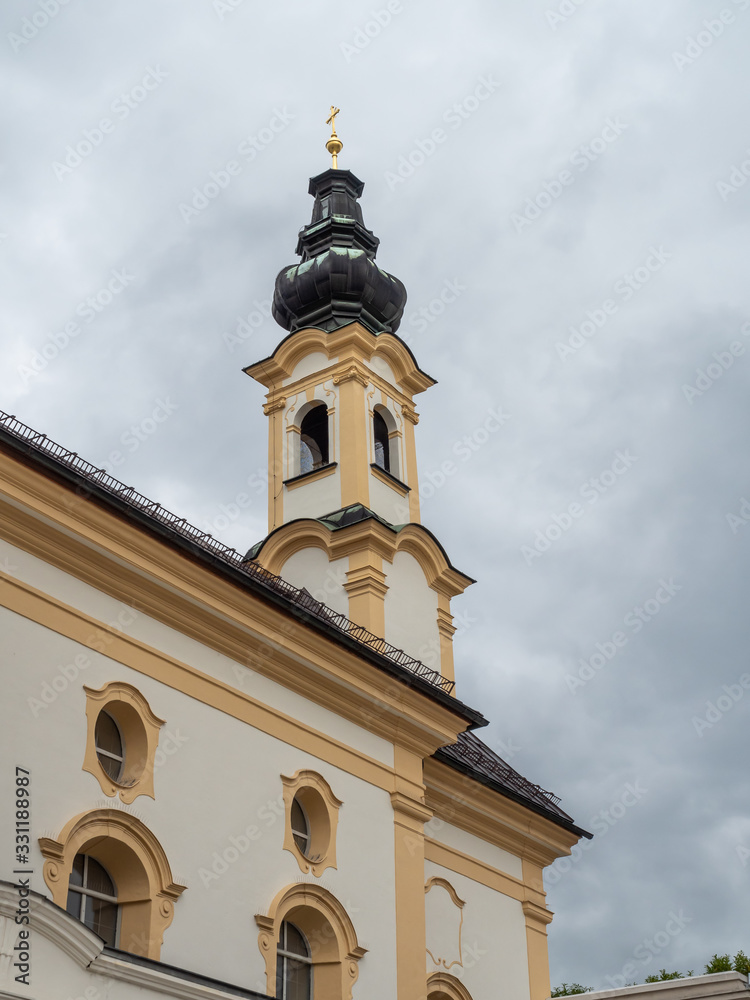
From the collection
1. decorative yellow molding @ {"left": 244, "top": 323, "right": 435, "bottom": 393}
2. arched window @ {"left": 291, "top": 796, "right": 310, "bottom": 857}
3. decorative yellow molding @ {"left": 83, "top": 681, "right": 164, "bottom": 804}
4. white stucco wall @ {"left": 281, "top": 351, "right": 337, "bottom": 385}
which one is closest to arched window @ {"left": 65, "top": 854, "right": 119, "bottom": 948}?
decorative yellow molding @ {"left": 83, "top": 681, "right": 164, "bottom": 804}

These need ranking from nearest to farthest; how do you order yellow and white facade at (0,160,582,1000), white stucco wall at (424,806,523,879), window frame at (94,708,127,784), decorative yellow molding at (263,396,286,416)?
yellow and white facade at (0,160,582,1000) < window frame at (94,708,127,784) < white stucco wall at (424,806,523,879) < decorative yellow molding at (263,396,286,416)

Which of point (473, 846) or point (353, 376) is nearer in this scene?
point (473, 846)

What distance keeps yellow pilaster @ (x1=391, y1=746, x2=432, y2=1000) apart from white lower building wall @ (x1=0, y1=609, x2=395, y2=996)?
20 centimetres

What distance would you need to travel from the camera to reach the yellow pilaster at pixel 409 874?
15992mm

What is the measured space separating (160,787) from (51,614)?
2.15 metres

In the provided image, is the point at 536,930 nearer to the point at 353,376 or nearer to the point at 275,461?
the point at 275,461

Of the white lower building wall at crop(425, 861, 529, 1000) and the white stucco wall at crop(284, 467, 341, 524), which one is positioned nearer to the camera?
the white lower building wall at crop(425, 861, 529, 1000)

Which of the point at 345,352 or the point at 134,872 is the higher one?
the point at 345,352

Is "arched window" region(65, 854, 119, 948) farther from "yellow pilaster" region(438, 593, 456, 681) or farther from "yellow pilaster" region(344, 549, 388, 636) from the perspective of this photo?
"yellow pilaster" region(438, 593, 456, 681)

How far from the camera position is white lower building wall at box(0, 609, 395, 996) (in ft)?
40.5

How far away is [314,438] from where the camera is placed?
2498 cm

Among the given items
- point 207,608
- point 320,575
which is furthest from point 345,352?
point 207,608

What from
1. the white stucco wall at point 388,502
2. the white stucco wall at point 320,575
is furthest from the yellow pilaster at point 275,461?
the white stucco wall at point 388,502

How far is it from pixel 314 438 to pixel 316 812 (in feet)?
34.7
